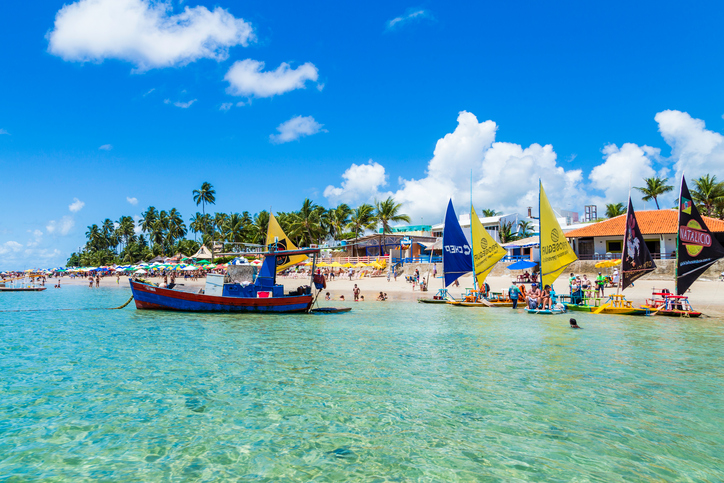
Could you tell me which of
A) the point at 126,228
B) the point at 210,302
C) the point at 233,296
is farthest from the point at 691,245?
the point at 126,228

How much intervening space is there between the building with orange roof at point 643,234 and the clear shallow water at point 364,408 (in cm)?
2776

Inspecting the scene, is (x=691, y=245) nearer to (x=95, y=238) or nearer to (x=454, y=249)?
(x=454, y=249)

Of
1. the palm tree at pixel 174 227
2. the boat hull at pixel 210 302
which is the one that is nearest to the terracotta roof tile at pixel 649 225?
the boat hull at pixel 210 302

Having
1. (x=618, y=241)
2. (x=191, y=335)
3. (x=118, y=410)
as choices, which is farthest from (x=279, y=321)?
(x=618, y=241)

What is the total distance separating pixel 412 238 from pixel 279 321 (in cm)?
4289

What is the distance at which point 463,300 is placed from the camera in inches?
1067

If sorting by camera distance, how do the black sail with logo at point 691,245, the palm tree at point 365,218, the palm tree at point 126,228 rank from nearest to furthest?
the black sail with logo at point 691,245 → the palm tree at point 365,218 → the palm tree at point 126,228

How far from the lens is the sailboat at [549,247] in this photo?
2392 centimetres

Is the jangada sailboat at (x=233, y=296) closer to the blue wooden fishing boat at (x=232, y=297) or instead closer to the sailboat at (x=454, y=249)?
the blue wooden fishing boat at (x=232, y=297)

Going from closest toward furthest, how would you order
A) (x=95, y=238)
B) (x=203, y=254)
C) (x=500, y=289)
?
(x=500, y=289) < (x=203, y=254) < (x=95, y=238)

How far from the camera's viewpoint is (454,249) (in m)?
26.7

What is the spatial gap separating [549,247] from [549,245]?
0.11 m

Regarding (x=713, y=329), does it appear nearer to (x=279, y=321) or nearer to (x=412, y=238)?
(x=279, y=321)

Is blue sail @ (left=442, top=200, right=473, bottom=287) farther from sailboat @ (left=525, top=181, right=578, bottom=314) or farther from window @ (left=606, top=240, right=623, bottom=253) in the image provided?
window @ (left=606, top=240, right=623, bottom=253)
